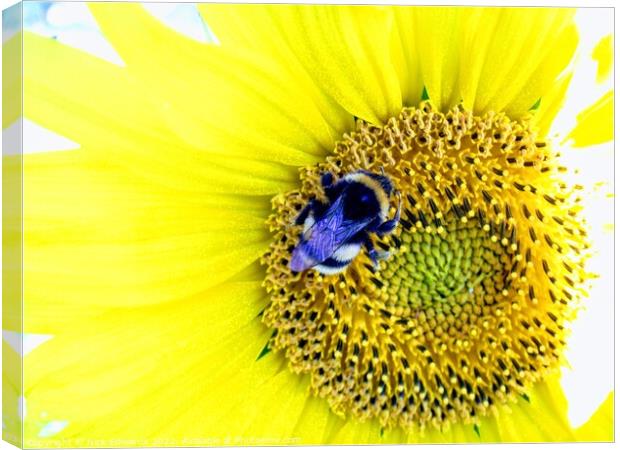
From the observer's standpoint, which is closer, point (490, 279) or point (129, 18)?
point (129, 18)

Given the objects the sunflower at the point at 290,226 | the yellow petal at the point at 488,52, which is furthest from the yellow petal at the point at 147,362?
the yellow petal at the point at 488,52

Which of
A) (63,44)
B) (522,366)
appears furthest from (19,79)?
(522,366)

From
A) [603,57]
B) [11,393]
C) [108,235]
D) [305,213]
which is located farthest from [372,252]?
[11,393]

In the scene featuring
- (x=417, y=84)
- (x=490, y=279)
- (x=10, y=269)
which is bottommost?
(x=10, y=269)

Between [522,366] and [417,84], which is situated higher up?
[417,84]

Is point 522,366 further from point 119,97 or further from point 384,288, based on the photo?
point 119,97

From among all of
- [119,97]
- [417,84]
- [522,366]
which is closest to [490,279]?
[522,366]

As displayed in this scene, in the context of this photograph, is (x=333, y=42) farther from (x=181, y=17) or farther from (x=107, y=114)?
(x=107, y=114)
